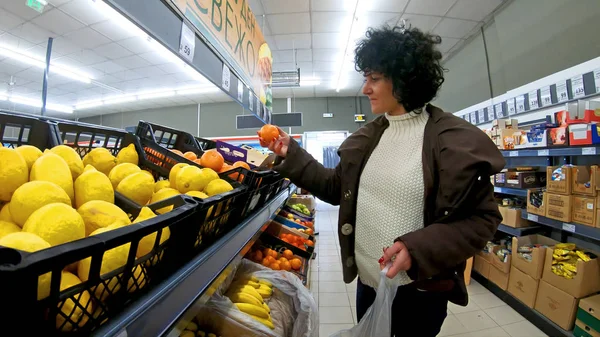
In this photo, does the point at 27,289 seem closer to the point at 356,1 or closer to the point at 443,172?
the point at 443,172

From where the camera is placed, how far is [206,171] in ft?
3.18

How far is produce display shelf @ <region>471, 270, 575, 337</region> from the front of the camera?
6.54ft

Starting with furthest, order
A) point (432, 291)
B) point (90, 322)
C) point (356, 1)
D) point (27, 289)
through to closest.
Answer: point (356, 1)
point (432, 291)
point (90, 322)
point (27, 289)

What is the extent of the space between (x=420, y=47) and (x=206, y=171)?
895mm

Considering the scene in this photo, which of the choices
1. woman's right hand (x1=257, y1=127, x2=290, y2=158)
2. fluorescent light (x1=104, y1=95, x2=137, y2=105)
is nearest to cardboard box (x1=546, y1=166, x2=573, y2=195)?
woman's right hand (x1=257, y1=127, x2=290, y2=158)

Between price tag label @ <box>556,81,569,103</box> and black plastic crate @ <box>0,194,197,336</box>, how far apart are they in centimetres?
387

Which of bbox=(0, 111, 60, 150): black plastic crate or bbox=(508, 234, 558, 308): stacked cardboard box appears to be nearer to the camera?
bbox=(0, 111, 60, 150): black plastic crate

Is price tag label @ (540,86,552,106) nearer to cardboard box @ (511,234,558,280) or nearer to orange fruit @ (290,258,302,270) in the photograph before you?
cardboard box @ (511,234,558,280)

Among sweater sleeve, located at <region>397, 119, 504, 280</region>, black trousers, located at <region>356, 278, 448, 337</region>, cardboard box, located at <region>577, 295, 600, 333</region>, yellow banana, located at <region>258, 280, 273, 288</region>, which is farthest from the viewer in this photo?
cardboard box, located at <region>577, 295, 600, 333</region>

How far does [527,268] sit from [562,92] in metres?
1.96

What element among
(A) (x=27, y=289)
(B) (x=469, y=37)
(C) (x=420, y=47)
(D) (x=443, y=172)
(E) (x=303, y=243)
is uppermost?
(B) (x=469, y=37)

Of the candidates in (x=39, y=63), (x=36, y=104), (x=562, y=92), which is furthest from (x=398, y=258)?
(x=36, y=104)

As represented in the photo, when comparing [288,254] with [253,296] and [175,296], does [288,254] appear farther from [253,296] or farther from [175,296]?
[175,296]

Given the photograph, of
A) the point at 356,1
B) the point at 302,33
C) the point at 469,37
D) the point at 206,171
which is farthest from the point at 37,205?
the point at 469,37
